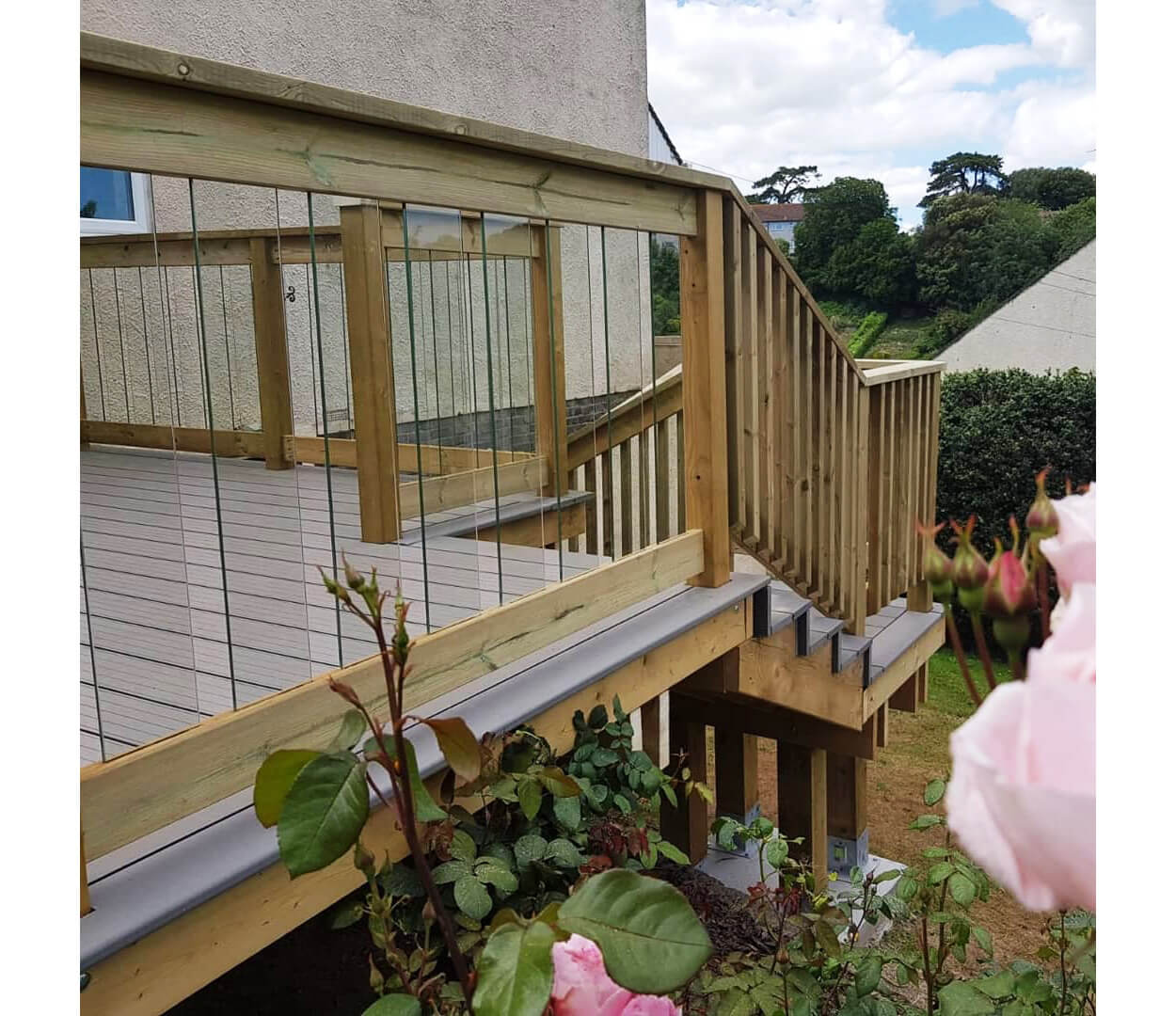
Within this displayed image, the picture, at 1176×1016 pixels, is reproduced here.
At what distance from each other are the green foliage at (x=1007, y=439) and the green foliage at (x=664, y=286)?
75 cm

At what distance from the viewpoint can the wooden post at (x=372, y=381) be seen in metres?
1.83

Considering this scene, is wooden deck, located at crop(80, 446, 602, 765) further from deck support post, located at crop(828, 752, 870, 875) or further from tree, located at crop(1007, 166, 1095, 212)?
deck support post, located at crop(828, 752, 870, 875)

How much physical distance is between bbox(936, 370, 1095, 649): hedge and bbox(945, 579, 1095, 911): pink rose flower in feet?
0.23

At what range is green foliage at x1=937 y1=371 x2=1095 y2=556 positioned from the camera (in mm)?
548

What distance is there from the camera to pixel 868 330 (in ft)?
5.38

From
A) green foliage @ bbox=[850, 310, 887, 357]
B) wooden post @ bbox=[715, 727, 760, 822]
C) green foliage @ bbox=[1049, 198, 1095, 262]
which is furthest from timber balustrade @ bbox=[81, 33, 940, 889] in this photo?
green foliage @ bbox=[1049, 198, 1095, 262]

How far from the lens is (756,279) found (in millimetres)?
2600

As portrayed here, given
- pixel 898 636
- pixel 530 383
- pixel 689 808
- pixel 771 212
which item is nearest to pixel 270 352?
pixel 530 383

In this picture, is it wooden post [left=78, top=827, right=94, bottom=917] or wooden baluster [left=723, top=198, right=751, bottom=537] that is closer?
wooden post [left=78, top=827, right=94, bottom=917]

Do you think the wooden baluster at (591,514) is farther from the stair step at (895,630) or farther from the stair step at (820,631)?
the stair step at (895,630)

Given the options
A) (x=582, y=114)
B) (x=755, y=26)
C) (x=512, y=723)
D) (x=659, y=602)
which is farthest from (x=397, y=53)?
(x=755, y=26)

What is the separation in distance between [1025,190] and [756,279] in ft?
5.69

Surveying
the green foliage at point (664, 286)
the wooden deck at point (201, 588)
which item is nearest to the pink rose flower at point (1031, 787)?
the wooden deck at point (201, 588)

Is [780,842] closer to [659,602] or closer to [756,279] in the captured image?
[659,602]
